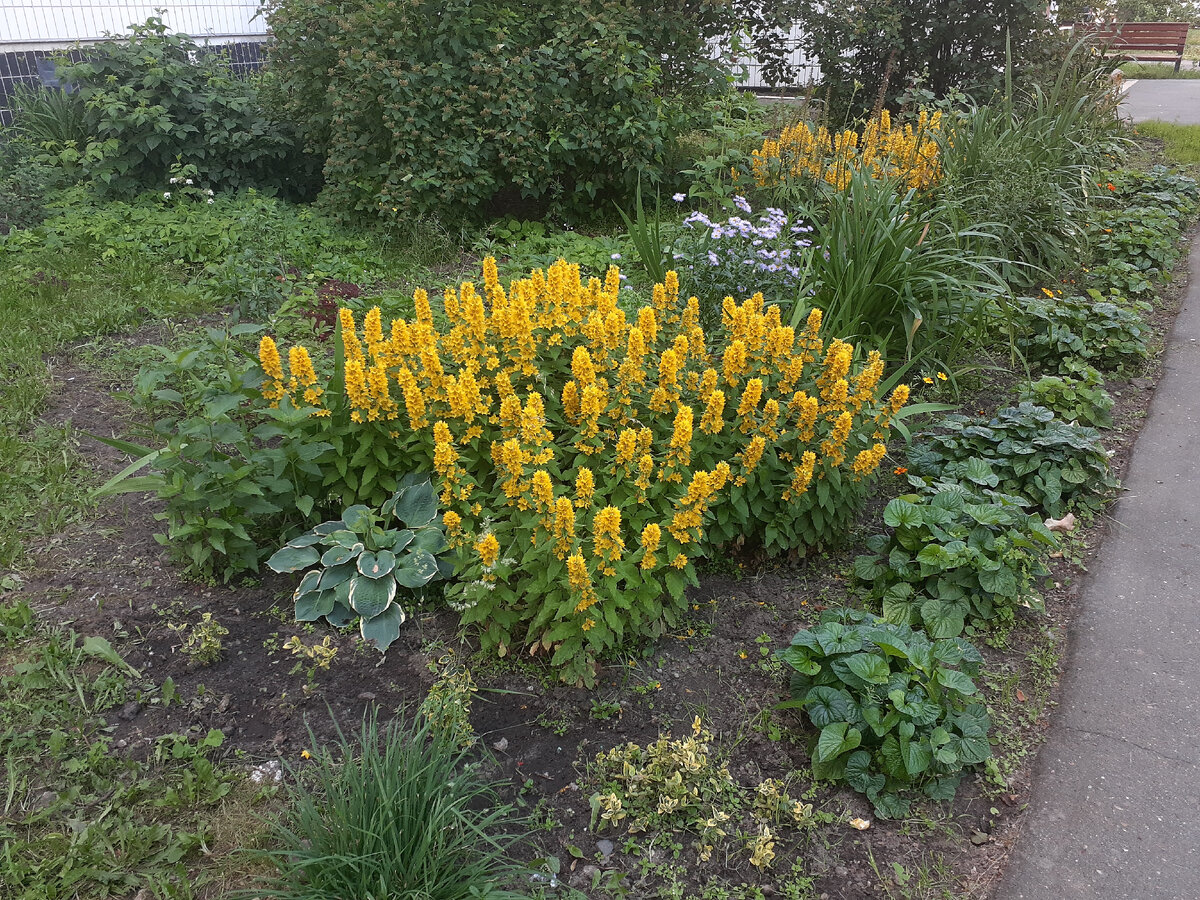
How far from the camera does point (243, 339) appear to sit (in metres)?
Answer: 4.82

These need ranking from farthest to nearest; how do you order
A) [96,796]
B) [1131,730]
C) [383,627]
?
[383,627], [1131,730], [96,796]

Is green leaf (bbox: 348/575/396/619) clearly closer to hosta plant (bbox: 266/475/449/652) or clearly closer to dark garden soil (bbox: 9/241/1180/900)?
hosta plant (bbox: 266/475/449/652)

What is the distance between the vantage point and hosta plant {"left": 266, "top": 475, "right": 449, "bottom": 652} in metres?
3.02

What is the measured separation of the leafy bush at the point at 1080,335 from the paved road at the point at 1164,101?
287 inches

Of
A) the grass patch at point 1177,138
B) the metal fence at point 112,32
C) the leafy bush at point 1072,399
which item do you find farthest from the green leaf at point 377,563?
the grass patch at point 1177,138

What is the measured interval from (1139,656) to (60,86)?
9.67 m

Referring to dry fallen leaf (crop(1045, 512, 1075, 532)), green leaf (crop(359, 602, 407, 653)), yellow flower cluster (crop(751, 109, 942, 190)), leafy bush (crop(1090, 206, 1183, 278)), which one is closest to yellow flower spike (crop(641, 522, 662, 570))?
green leaf (crop(359, 602, 407, 653))

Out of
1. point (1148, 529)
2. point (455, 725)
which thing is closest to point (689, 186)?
point (1148, 529)

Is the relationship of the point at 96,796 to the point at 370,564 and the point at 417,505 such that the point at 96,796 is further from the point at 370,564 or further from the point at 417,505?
the point at 417,505

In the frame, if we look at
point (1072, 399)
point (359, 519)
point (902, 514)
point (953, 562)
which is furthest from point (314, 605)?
point (1072, 399)

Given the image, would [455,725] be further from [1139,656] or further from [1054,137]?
[1054,137]

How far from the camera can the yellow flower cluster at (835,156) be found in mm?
5762

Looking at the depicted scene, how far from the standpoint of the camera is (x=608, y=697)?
2.87 m

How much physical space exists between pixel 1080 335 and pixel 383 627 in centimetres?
432
